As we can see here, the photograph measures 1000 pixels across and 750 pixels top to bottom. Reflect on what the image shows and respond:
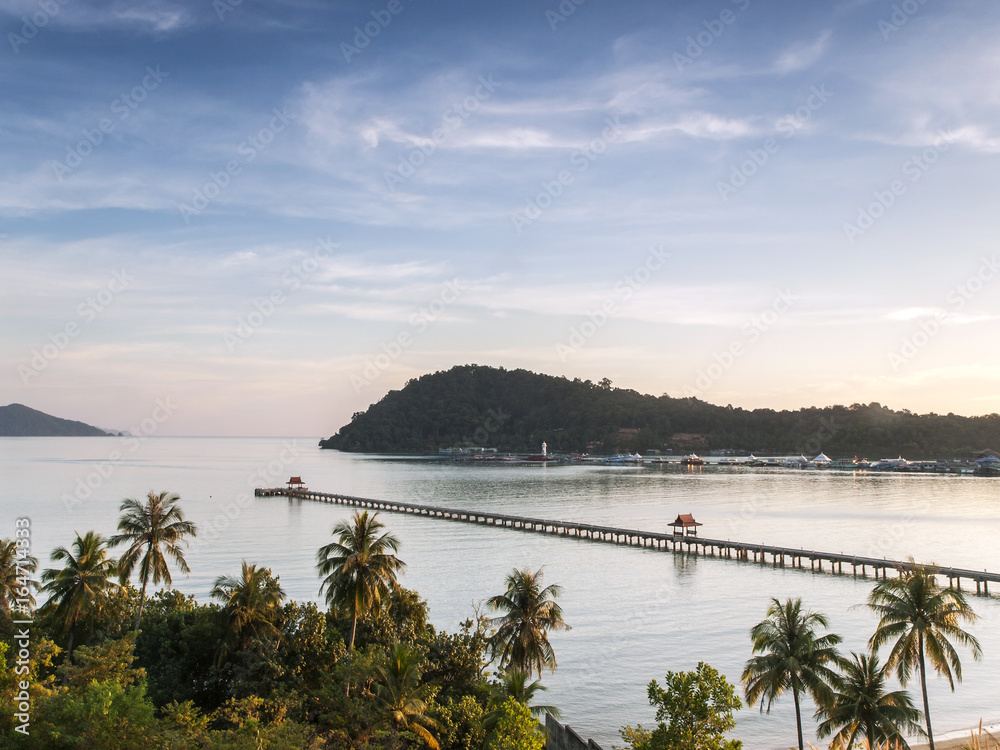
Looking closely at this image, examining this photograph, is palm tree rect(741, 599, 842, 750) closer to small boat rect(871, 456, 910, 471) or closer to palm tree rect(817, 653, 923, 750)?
palm tree rect(817, 653, 923, 750)

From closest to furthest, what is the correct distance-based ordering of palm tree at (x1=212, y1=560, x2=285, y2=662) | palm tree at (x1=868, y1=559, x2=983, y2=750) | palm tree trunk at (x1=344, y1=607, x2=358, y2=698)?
palm tree trunk at (x1=344, y1=607, x2=358, y2=698), palm tree at (x1=868, y1=559, x2=983, y2=750), palm tree at (x1=212, y1=560, x2=285, y2=662)

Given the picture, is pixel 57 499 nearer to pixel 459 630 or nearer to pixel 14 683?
pixel 459 630

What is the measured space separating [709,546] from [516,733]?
183 feet

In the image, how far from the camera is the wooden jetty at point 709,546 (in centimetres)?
5288

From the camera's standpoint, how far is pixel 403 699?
2083 centimetres

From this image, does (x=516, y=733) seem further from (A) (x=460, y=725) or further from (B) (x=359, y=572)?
(B) (x=359, y=572)

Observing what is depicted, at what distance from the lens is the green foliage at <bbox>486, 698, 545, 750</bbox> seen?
1742cm

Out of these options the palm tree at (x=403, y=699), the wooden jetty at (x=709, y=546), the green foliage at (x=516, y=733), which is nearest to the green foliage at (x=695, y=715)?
the green foliage at (x=516, y=733)

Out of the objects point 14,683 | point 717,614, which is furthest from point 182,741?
point 717,614

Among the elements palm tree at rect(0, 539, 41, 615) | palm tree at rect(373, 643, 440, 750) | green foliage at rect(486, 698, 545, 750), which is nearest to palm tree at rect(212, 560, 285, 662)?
palm tree at rect(373, 643, 440, 750)

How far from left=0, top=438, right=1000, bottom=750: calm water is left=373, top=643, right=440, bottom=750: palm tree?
32.8 feet

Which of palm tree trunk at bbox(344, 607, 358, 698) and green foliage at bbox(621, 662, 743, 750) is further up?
green foliage at bbox(621, 662, 743, 750)

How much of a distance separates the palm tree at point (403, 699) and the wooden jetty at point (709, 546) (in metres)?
33.4

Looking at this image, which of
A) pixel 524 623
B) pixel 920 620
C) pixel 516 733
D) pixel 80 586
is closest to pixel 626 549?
pixel 524 623
